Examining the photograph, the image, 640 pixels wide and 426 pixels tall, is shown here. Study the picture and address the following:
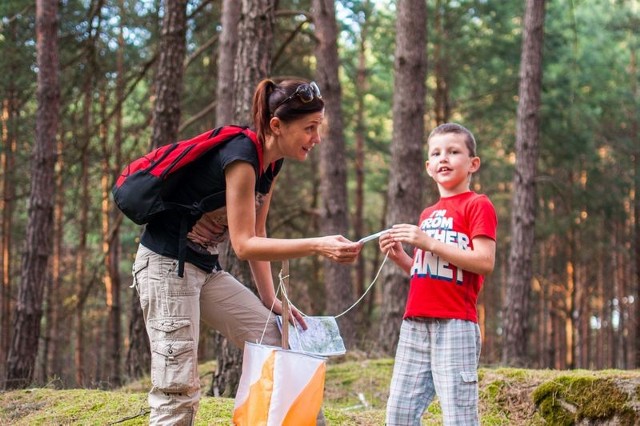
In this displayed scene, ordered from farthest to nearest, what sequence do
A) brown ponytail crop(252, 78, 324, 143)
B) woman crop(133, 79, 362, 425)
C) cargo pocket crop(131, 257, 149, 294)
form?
cargo pocket crop(131, 257, 149, 294) → brown ponytail crop(252, 78, 324, 143) → woman crop(133, 79, 362, 425)

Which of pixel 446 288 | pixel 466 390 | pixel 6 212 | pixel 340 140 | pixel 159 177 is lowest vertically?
pixel 466 390

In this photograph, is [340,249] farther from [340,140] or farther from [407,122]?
[340,140]

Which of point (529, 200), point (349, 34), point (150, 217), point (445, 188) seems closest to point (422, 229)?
point (445, 188)

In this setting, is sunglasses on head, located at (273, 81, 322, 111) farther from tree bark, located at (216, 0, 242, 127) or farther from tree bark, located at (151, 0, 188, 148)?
tree bark, located at (216, 0, 242, 127)

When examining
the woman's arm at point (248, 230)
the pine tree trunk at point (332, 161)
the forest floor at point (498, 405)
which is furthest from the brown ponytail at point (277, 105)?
the pine tree trunk at point (332, 161)

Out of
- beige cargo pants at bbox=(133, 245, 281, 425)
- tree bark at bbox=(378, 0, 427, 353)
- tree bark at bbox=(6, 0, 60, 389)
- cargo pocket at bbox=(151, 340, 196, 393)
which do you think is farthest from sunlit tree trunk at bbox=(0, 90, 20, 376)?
cargo pocket at bbox=(151, 340, 196, 393)

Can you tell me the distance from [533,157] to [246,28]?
24.3ft

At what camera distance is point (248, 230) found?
10.6ft

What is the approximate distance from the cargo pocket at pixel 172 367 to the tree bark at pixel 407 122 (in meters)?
5.93

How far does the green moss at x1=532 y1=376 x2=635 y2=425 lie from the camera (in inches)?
169

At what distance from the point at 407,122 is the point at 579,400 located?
5.29 m

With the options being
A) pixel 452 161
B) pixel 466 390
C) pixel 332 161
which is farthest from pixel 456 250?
pixel 332 161

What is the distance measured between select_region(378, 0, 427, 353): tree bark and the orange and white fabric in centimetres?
590

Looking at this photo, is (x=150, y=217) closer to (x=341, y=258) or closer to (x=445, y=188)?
(x=341, y=258)
